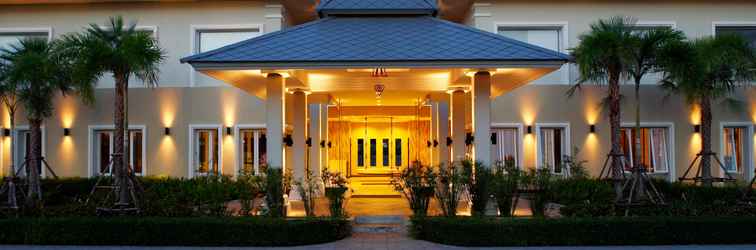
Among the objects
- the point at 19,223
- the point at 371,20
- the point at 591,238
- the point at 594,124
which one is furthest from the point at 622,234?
the point at 19,223

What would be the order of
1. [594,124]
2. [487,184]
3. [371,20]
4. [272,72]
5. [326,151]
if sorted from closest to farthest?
[487,184] → [272,72] → [371,20] → [594,124] → [326,151]

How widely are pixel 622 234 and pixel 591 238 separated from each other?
497 millimetres

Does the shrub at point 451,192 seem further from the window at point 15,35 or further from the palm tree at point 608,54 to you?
the window at point 15,35

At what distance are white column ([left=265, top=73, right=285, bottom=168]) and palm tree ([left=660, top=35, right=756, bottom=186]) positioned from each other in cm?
860

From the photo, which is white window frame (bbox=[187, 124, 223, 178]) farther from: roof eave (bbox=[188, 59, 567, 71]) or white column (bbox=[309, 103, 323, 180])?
roof eave (bbox=[188, 59, 567, 71])

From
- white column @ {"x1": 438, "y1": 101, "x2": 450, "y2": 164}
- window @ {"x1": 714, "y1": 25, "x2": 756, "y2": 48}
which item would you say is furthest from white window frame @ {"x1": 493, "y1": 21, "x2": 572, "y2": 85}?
window @ {"x1": 714, "y1": 25, "x2": 756, "y2": 48}

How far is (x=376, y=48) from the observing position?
1146cm

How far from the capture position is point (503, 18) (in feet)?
57.4

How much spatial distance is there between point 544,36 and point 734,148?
657cm

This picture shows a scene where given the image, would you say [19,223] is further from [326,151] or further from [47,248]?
[326,151]

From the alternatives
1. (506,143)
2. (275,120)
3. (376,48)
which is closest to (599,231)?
(376,48)

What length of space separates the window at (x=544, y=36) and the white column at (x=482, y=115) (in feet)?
19.6

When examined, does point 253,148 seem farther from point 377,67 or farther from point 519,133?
point 377,67

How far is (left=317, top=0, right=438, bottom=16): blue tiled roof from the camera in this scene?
13.1 m
